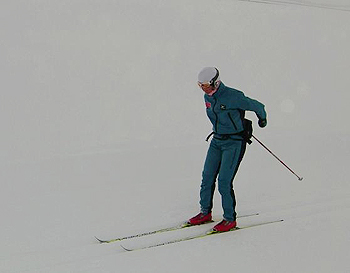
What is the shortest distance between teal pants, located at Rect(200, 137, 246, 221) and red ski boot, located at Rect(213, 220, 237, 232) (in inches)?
1.3

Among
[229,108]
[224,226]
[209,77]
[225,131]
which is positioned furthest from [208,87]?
[224,226]

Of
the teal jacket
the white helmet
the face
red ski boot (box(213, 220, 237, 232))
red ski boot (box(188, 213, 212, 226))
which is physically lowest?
red ski boot (box(213, 220, 237, 232))

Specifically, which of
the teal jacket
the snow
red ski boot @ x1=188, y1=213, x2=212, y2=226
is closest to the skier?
the teal jacket

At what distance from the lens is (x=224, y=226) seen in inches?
142

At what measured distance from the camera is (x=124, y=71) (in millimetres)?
6441

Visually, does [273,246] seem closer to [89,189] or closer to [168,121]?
[89,189]

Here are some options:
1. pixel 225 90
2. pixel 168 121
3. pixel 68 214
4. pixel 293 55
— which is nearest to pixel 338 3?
pixel 293 55

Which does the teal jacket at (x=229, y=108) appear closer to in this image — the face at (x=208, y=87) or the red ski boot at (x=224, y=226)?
the face at (x=208, y=87)

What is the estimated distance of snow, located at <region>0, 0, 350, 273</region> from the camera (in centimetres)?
340

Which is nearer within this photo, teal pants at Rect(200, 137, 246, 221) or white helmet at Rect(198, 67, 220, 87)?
white helmet at Rect(198, 67, 220, 87)

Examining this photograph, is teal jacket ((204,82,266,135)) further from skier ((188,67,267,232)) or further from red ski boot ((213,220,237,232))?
red ski boot ((213,220,237,232))

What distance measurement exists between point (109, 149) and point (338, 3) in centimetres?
535

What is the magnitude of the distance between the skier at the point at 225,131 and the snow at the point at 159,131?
1.17 feet

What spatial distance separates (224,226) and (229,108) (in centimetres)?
94
